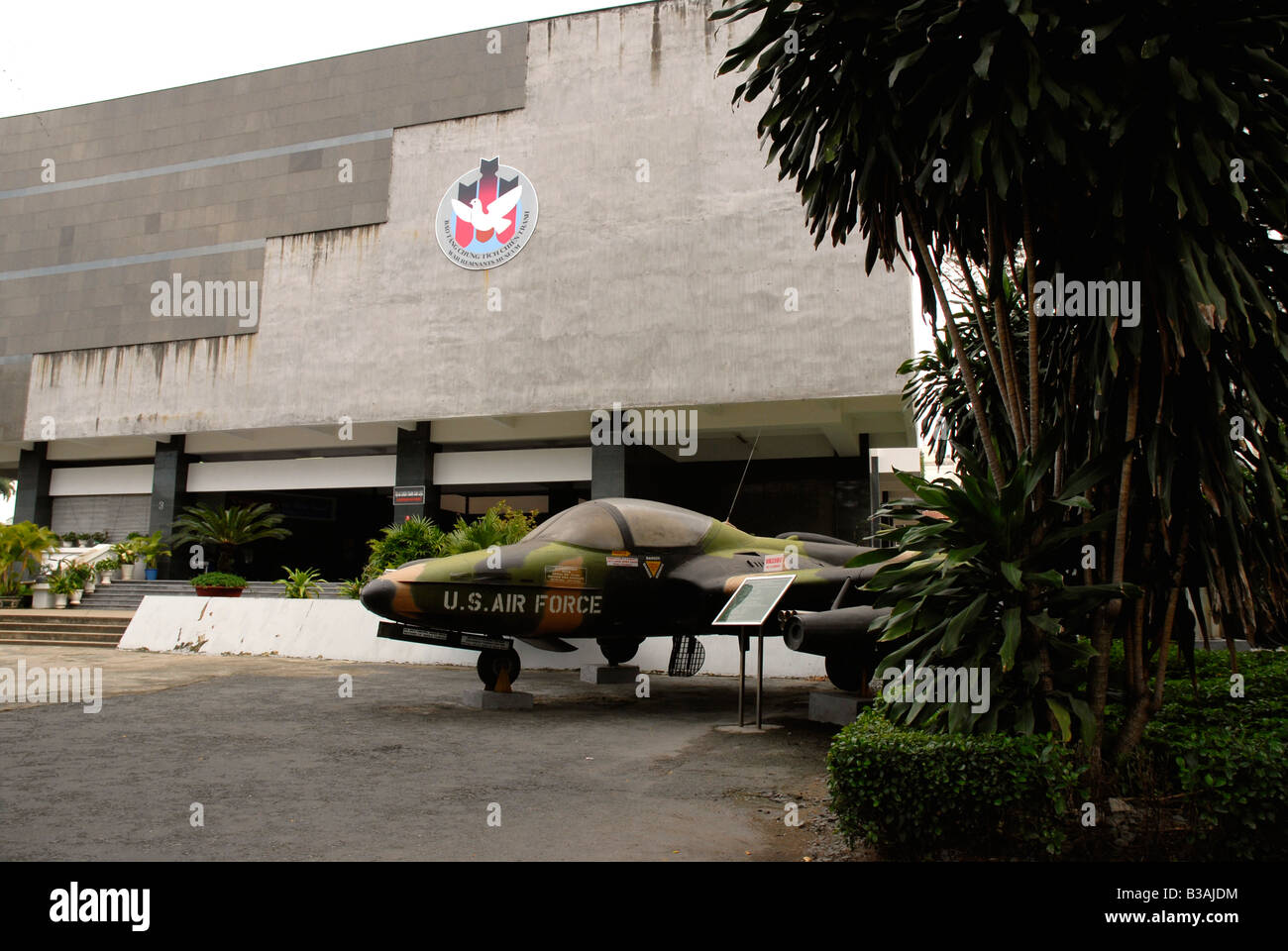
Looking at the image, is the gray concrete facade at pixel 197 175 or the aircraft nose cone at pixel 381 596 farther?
the gray concrete facade at pixel 197 175

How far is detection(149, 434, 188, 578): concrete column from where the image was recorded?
2852 centimetres

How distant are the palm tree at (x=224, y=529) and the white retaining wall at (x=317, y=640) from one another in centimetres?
878

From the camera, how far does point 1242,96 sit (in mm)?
4977

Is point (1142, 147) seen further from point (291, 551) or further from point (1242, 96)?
point (291, 551)

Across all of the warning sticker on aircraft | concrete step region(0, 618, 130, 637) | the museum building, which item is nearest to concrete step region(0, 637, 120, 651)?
concrete step region(0, 618, 130, 637)

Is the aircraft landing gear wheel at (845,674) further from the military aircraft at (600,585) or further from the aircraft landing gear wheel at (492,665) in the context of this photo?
the aircraft landing gear wheel at (492,665)

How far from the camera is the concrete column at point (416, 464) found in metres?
26.0

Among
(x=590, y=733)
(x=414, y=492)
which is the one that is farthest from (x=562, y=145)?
(x=590, y=733)

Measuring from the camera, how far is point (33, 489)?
31297mm

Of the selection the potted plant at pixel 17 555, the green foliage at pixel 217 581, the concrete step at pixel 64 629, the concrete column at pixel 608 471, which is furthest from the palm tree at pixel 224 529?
the concrete column at pixel 608 471

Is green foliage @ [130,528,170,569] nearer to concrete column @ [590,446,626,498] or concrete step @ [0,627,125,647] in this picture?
concrete step @ [0,627,125,647]

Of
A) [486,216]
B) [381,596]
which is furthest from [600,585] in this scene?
[486,216]

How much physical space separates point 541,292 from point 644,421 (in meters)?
4.59

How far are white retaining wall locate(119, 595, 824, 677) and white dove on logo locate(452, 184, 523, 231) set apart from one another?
1226cm
